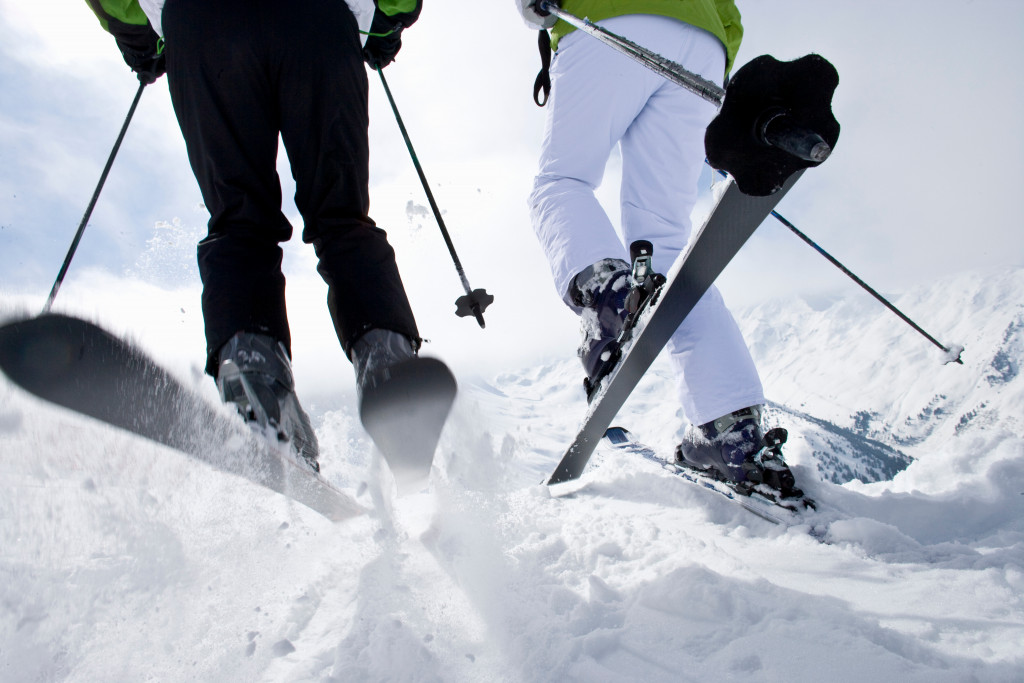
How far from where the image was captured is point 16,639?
97cm

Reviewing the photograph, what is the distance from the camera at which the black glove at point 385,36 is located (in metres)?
2.13

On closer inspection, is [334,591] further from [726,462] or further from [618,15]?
[618,15]

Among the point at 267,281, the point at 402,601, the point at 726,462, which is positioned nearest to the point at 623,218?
the point at 726,462

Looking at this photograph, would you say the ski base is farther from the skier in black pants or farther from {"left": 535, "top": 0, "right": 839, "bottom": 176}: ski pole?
{"left": 535, "top": 0, "right": 839, "bottom": 176}: ski pole

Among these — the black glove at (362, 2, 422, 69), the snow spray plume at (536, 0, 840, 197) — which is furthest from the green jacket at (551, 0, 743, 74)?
the snow spray plume at (536, 0, 840, 197)

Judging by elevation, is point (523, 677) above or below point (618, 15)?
below

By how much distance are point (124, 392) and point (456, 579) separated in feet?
3.22

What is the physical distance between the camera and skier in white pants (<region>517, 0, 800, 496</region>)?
1.88 metres

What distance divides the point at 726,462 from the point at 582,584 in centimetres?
96

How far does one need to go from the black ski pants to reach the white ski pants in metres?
0.76

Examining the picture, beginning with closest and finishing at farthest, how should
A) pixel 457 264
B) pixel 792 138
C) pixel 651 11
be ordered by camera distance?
pixel 792 138 < pixel 651 11 < pixel 457 264

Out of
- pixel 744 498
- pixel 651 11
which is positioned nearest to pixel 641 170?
pixel 651 11

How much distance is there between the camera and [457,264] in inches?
106

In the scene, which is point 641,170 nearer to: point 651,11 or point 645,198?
point 645,198
